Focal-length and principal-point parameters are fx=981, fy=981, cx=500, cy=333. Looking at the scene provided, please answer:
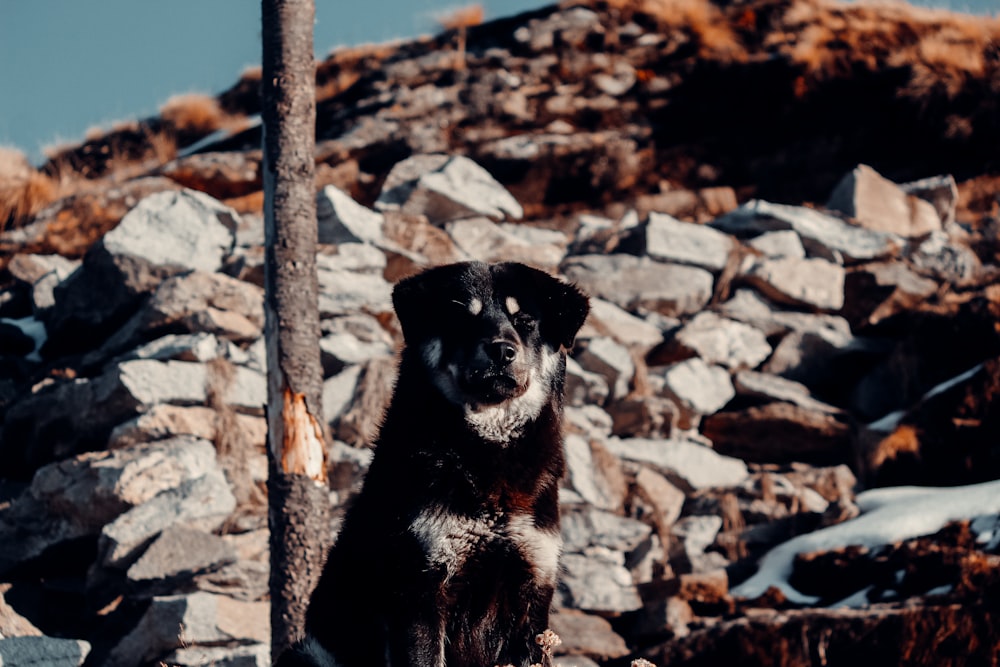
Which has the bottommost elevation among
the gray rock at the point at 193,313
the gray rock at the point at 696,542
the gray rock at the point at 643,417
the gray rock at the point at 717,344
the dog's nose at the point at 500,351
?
the gray rock at the point at 696,542

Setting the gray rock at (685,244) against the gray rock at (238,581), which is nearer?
the gray rock at (238,581)

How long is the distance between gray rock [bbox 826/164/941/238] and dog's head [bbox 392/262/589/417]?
39.1ft

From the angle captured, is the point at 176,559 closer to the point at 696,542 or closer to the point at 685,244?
the point at 696,542

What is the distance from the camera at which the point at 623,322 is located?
42.2 feet

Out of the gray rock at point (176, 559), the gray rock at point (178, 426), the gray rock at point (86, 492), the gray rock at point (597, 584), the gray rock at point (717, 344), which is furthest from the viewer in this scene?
the gray rock at point (717, 344)

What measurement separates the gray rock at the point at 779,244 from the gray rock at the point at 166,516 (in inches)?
348

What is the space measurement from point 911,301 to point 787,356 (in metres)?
2.06

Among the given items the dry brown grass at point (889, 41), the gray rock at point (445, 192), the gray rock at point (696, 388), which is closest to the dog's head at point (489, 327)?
the gray rock at point (696, 388)

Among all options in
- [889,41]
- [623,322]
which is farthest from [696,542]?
[889,41]

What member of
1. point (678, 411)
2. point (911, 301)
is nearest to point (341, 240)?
point (678, 411)

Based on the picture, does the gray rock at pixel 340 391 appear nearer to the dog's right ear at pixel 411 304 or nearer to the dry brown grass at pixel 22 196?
the dog's right ear at pixel 411 304

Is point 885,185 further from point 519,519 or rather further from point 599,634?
point 519,519

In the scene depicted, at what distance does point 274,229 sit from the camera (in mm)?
7273

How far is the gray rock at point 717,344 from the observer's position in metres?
12.9
